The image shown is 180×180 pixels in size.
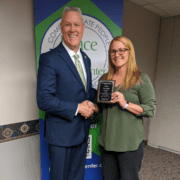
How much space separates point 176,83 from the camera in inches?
118

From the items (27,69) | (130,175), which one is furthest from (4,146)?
(130,175)

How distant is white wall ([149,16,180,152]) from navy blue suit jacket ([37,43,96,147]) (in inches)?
92.8

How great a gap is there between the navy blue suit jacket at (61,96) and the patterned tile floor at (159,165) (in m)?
1.64

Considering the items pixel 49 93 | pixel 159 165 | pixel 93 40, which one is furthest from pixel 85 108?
pixel 159 165

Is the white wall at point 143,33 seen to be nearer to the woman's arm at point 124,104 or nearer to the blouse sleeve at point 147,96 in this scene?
the blouse sleeve at point 147,96

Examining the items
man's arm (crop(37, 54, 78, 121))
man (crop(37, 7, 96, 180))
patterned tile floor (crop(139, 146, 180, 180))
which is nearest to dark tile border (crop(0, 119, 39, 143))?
man (crop(37, 7, 96, 180))

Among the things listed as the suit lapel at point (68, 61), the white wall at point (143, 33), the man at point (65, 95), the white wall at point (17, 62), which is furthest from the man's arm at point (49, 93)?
the white wall at point (143, 33)

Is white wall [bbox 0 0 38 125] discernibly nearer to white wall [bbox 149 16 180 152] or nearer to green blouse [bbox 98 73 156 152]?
green blouse [bbox 98 73 156 152]

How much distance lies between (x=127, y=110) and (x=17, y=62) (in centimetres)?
122

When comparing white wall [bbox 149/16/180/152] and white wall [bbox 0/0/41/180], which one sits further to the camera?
white wall [bbox 149/16/180/152]

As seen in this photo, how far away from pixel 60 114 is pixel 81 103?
184 mm

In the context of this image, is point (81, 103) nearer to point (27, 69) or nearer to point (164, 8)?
point (27, 69)

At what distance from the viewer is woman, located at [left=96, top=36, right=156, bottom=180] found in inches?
47.2

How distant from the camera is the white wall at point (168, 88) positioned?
A: 116 inches
